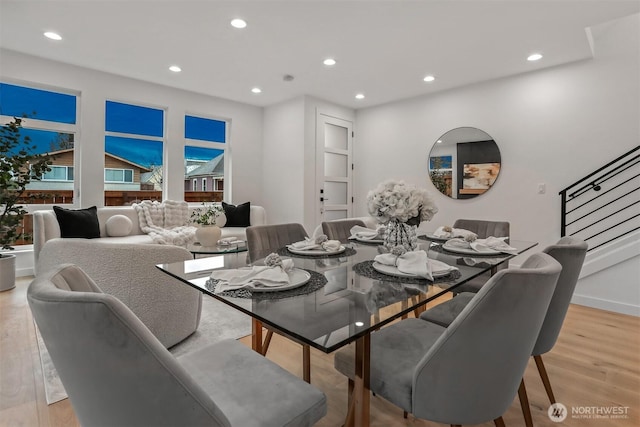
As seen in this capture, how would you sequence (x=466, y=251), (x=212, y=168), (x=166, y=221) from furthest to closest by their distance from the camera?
1. (x=212, y=168)
2. (x=166, y=221)
3. (x=466, y=251)

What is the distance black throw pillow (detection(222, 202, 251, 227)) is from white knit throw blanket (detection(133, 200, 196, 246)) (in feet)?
1.95

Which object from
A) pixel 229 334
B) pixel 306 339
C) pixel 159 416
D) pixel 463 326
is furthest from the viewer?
pixel 229 334

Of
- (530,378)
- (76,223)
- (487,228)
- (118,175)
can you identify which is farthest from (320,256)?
(118,175)

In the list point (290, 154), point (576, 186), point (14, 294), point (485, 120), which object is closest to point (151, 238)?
point (14, 294)

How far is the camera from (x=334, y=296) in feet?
3.45

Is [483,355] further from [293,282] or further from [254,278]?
[254,278]

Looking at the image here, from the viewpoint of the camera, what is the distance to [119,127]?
4.55 metres

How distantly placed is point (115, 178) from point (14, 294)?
6.08ft

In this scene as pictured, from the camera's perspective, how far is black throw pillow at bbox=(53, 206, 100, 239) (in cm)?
346

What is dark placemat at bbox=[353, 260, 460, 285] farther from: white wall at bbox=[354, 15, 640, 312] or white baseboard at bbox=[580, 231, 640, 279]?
white wall at bbox=[354, 15, 640, 312]

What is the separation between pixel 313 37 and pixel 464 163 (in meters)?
2.56

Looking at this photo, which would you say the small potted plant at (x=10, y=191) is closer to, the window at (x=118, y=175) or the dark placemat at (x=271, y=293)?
the window at (x=118, y=175)

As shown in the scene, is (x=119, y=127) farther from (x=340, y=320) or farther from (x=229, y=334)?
(x=340, y=320)

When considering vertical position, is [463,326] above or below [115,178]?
below
